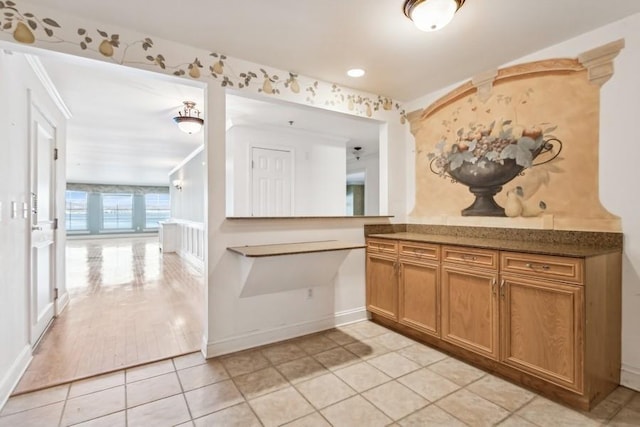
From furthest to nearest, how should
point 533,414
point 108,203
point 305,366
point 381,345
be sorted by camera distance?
point 108,203, point 381,345, point 305,366, point 533,414

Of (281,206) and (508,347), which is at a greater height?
(281,206)

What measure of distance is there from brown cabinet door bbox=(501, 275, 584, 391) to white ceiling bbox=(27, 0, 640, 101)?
169cm

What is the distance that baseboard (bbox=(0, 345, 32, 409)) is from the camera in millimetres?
1836

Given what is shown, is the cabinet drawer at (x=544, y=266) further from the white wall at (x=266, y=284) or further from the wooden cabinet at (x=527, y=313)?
the white wall at (x=266, y=284)

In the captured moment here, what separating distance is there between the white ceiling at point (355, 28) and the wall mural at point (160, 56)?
71mm

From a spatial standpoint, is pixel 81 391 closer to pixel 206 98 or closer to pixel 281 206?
pixel 206 98

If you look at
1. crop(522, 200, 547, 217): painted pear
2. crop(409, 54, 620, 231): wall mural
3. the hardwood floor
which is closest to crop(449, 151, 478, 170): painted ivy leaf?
crop(409, 54, 620, 231): wall mural

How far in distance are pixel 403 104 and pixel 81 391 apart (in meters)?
3.76

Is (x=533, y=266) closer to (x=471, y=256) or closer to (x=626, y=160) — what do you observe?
(x=471, y=256)

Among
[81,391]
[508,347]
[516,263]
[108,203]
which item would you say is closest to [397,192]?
[516,263]

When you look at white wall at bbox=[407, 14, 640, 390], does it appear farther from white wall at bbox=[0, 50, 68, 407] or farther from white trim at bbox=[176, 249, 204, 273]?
white trim at bbox=[176, 249, 204, 273]

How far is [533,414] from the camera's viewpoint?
176 cm

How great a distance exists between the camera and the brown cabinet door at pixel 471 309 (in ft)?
7.10

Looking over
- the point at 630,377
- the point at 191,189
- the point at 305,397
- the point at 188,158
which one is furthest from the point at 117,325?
the point at 188,158
